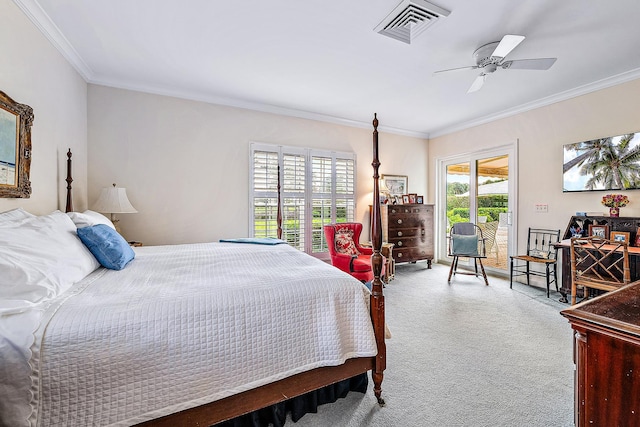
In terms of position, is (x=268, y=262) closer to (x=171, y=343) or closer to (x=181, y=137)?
(x=171, y=343)

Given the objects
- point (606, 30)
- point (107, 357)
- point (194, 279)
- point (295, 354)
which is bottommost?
point (295, 354)

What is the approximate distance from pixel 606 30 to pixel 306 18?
2.48m

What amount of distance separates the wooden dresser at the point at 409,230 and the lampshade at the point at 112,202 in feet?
11.7

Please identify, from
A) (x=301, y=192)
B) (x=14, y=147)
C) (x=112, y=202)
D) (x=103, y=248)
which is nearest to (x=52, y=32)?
(x=14, y=147)

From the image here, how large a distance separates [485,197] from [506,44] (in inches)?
124

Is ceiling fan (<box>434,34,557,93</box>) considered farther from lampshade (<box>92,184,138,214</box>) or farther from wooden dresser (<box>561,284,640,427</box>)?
lampshade (<box>92,184,138,214</box>)

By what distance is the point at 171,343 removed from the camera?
3.78ft

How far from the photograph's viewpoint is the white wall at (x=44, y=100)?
6.39 feet

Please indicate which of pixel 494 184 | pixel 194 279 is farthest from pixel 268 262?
pixel 494 184

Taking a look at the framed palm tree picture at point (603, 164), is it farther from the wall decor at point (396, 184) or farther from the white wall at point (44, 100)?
the white wall at point (44, 100)

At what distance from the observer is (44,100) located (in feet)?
7.68

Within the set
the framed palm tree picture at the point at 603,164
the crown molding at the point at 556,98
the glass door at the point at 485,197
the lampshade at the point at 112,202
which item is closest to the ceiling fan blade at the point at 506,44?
the crown molding at the point at 556,98

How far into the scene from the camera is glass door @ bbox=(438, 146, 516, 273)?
445 cm

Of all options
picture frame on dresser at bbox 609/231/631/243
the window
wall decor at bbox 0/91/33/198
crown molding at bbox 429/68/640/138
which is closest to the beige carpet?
picture frame on dresser at bbox 609/231/631/243
